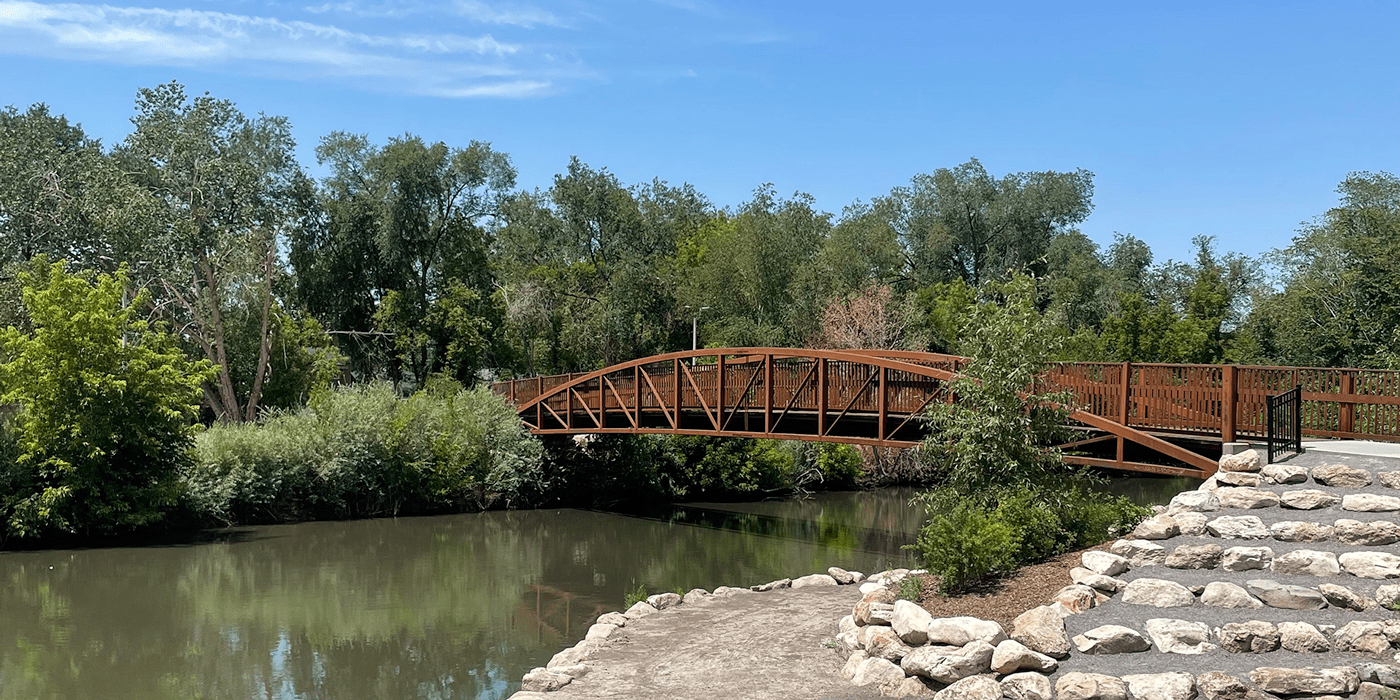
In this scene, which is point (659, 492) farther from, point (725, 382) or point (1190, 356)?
point (1190, 356)

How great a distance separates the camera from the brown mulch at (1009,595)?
42.3 feet

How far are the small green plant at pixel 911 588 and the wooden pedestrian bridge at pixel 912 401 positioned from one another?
4989 mm

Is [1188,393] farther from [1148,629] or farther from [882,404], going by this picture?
[1148,629]

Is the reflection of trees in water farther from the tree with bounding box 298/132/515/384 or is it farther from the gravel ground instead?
the tree with bounding box 298/132/515/384

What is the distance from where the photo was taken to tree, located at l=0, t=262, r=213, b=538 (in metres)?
26.7

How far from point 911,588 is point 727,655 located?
101 inches

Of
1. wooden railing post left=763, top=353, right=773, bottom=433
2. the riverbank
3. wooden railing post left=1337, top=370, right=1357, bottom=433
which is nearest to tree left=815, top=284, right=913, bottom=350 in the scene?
wooden railing post left=763, top=353, right=773, bottom=433

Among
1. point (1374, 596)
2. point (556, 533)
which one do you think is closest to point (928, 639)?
point (1374, 596)

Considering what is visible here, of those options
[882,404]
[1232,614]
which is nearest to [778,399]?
[882,404]

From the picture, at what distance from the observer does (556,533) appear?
104 ft

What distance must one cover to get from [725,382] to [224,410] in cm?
2170

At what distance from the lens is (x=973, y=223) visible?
60.5 metres

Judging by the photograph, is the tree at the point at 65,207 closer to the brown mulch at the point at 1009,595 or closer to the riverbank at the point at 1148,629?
the riverbank at the point at 1148,629

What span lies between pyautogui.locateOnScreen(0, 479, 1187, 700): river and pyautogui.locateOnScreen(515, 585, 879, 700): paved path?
81.4 inches
